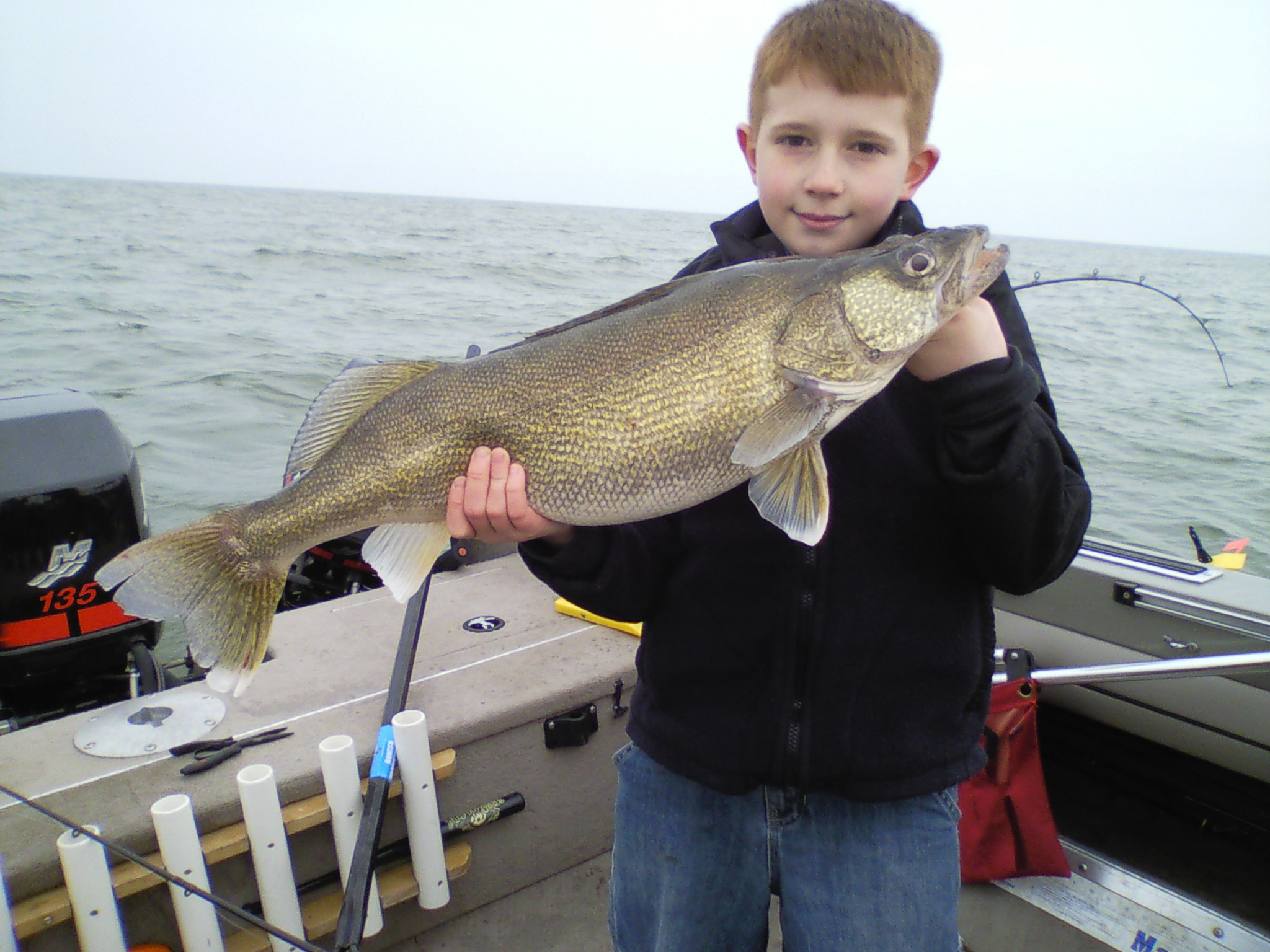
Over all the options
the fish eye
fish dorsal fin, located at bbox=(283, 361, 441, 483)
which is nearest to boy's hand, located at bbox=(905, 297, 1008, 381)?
the fish eye

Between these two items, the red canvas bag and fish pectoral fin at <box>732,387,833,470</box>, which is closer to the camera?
fish pectoral fin at <box>732,387,833,470</box>

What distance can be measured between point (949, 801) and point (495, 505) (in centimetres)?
113

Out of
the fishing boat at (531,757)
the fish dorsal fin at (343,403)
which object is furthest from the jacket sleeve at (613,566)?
the fishing boat at (531,757)

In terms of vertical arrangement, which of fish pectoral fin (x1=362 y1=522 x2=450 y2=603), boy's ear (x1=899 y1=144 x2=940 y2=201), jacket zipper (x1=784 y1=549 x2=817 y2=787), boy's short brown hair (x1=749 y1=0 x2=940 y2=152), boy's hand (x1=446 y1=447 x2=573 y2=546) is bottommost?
jacket zipper (x1=784 y1=549 x2=817 y2=787)

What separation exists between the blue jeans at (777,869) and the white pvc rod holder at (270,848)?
1.00 m

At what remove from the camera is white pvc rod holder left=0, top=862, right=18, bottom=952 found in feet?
6.29

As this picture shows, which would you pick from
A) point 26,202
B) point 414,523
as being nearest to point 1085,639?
point 414,523

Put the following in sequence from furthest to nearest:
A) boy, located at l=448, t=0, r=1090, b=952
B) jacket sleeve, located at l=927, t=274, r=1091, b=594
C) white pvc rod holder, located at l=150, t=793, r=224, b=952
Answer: white pvc rod holder, located at l=150, t=793, r=224, b=952, boy, located at l=448, t=0, r=1090, b=952, jacket sleeve, located at l=927, t=274, r=1091, b=594

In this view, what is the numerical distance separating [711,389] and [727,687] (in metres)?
0.63

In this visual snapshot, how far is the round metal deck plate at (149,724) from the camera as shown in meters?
2.49

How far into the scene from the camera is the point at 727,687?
1.75 m

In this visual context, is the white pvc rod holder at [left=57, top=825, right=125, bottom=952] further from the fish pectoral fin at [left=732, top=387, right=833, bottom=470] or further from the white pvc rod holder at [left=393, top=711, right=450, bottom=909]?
the fish pectoral fin at [left=732, top=387, right=833, bottom=470]

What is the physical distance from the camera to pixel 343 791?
2.38 meters

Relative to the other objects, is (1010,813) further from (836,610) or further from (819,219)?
(819,219)
